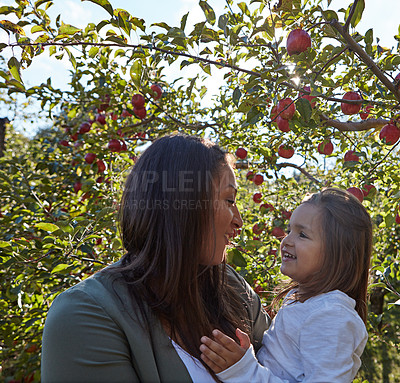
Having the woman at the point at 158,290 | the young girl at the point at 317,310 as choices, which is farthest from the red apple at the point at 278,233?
the woman at the point at 158,290

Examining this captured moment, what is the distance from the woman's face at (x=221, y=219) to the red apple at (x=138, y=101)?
1.65 meters

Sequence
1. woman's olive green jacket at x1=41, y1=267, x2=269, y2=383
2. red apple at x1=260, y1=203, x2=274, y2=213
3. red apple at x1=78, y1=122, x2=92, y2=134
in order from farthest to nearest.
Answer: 1. red apple at x1=78, y1=122, x2=92, y2=134
2. red apple at x1=260, y1=203, x2=274, y2=213
3. woman's olive green jacket at x1=41, y1=267, x2=269, y2=383

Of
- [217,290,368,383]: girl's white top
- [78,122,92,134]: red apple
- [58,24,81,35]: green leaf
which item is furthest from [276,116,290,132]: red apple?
[78,122,92,134]: red apple

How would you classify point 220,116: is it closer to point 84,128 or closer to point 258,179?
point 258,179

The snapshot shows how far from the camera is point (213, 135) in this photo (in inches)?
140

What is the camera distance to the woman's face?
1.27 m

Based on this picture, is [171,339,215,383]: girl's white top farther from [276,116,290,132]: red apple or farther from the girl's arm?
[276,116,290,132]: red apple

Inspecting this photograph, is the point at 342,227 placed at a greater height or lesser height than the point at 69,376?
greater

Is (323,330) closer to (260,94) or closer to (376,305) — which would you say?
(260,94)

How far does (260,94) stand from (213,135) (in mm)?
1686

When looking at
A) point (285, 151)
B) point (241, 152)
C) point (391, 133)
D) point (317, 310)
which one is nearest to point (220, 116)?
point (241, 152)

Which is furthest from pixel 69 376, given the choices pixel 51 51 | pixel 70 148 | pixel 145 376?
pixel 70 148

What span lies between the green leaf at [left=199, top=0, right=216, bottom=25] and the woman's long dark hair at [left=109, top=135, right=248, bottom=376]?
24.1 inches

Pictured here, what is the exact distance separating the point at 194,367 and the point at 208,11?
1.29 meters
